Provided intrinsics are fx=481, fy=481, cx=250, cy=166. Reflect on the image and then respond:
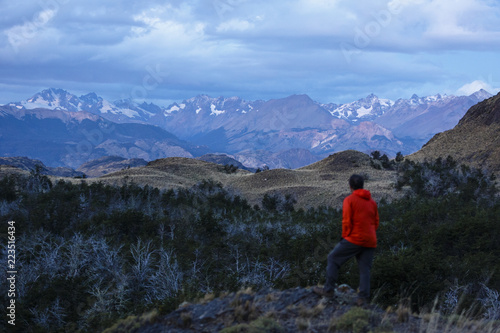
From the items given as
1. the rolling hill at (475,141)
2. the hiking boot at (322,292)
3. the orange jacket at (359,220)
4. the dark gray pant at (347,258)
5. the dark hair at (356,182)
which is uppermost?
the rolling hill at (475,141)

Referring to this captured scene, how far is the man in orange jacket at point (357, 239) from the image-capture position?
698 centimetres

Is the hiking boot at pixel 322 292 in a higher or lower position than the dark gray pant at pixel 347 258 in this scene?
lower

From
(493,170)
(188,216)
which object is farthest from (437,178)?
(188,216)

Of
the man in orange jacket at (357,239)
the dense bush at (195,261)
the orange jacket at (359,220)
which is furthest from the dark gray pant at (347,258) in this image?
the dense bush at (195,261)

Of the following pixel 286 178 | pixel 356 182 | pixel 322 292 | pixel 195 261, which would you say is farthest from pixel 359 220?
pixel 286 178

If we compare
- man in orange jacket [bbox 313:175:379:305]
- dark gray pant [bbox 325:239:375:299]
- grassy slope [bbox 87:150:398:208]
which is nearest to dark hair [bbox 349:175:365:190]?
man in orange jacket [bbox 313:175:379:305]

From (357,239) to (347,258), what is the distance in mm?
321

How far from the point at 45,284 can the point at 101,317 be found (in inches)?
89.9

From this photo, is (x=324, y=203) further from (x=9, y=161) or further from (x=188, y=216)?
(x=9, y=161)

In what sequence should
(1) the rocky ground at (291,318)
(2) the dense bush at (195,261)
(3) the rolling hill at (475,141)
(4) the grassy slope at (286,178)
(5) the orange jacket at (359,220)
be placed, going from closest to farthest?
(1) the rocky ground at (291,318) < (5) the orange jacket at (359,220) < (2) the dense bush at (195,261) < (4) the grassy slope at (286,178) < (3) the rolling hill at (475,141)

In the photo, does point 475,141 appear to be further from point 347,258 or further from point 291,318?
point 291,318

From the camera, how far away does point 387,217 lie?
66.5ft

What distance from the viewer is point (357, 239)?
6.98 m

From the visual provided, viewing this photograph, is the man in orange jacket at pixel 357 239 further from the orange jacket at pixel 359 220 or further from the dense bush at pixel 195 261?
the dense bush at pixel 195 261
